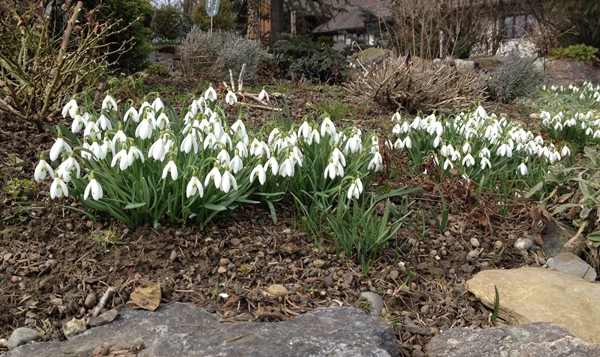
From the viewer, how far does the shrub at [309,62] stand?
883 centimetres

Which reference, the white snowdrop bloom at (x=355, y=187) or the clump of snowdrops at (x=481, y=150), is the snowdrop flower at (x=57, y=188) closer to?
the white snowdrop bloom at (x=355, y=187)

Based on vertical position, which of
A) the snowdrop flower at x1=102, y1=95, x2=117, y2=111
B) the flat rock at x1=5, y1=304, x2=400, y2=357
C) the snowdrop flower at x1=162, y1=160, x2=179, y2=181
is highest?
the snowdrop flower at x1=102, y1=95, x2=117, y2=111

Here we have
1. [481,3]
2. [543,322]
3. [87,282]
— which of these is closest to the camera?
[543,322]

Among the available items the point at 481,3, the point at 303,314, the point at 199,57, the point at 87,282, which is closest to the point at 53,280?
the point at 87,282

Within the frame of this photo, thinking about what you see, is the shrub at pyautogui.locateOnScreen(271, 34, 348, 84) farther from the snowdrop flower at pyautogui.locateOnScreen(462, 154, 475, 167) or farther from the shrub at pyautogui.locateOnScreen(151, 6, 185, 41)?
the shrub at pyautogui.locateOnScreen(151, 6, 185, 41)

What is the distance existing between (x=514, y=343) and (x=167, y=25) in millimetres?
24988

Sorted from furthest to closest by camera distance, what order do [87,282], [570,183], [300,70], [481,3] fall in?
[481,3], [300,70], [570,183], [87,282]

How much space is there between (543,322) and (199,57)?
7143 mm

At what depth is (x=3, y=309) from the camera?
7.00ft

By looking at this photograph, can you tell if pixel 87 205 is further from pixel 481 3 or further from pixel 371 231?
pixel 481 3

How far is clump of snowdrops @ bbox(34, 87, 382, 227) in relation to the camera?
2361 mm

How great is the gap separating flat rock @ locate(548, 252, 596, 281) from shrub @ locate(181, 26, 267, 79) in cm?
602

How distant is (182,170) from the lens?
8.71ft

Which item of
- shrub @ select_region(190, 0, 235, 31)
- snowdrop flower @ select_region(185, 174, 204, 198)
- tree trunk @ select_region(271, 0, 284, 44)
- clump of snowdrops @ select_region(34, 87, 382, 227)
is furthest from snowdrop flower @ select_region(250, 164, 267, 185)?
shrub @ select_region(190, 0, 235, 31)
